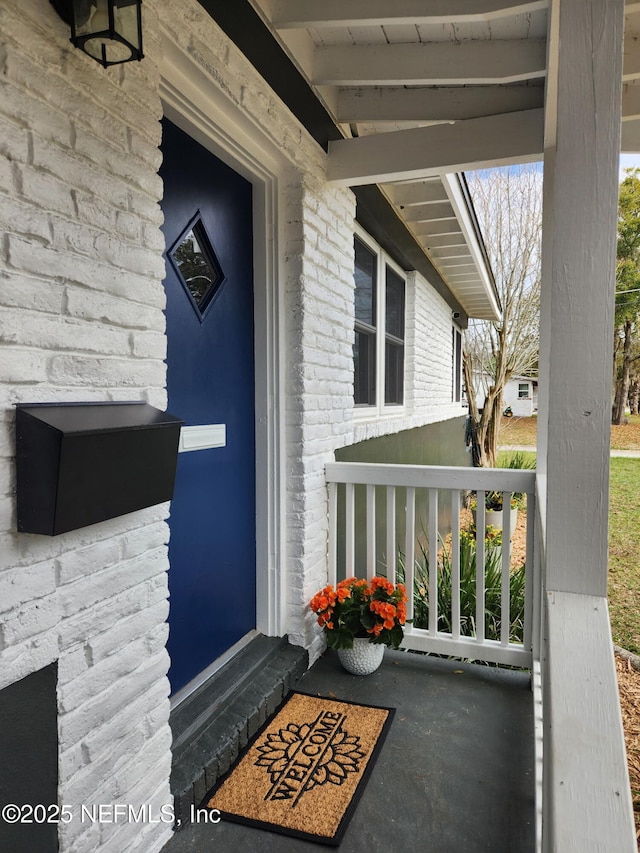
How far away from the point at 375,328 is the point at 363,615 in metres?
2.33

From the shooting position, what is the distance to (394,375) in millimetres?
4902

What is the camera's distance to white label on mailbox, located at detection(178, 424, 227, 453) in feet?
6.09

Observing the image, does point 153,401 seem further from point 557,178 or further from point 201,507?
point 557,178

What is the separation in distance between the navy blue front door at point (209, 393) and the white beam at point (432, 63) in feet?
2.04

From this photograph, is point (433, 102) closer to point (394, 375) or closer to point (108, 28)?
point (108, 28)

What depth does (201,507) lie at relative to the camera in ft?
6.46

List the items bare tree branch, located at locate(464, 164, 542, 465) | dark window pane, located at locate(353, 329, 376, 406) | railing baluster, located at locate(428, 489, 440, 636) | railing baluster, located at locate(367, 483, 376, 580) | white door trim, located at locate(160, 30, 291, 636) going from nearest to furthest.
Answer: white door trim, located at locate(160, 30, 291, 636) < railing baluster, located at locate(428, 489, 440, 636) < railing baluster, located at locate(367, 483, 376, 580) < dark window pane, located at locate(353, 329, 376, 406) < bare tree branch, located at locate(464, 164, 542, 465)

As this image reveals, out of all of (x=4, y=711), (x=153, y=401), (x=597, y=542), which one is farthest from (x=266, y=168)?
(x=4, y=711)

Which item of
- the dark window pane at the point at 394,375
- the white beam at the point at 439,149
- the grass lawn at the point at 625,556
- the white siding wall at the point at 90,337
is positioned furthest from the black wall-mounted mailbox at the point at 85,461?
the dark window pane at the point at 394,375

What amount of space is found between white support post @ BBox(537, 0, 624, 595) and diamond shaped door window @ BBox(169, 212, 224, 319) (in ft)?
4.01

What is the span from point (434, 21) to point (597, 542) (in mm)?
1740

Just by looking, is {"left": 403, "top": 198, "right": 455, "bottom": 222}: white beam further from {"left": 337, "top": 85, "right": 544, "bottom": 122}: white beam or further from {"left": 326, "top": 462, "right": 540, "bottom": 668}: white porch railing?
{"left": 326, "top": 462, "right": 540, "bottom": 668}: white porch railing

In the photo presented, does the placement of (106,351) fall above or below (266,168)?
below

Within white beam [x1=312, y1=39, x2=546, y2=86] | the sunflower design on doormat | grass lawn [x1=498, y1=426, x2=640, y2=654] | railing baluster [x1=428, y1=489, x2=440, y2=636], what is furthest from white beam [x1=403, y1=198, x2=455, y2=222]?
the sunflower design on doormat
